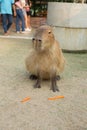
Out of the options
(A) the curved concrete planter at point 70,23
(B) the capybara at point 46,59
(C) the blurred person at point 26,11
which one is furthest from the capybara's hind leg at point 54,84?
(C) the blurred person at point 26,11

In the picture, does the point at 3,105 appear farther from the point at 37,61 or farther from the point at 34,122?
the point at 37,61

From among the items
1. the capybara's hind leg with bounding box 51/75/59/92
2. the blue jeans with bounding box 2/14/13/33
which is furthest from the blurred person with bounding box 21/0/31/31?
the capybara's hind leg with bounding box 51/75/59/92

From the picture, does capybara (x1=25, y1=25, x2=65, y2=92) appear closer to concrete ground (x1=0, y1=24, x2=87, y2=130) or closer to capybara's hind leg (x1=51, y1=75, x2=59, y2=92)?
capybara's hind leg (x1=51, y1=75, x2=59, y2=92)

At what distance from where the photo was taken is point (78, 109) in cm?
391

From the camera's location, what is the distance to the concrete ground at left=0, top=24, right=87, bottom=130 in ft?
11.5

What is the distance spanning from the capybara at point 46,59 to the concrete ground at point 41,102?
0.19m

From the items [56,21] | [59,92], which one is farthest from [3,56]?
[59,92]

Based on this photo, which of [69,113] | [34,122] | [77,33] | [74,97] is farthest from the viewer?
[77,33]

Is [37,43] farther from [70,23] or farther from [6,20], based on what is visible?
[6,20]

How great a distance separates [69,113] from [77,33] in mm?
3928

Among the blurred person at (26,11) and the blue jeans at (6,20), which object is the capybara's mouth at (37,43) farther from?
the blurred person at (26,11)

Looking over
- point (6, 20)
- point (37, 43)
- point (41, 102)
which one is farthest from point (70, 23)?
point (6, 20)

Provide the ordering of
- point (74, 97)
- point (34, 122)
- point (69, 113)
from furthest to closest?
1. point (74, 97)
2. point (69, 113)
3. point (34, 122)

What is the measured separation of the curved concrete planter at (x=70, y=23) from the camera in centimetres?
715
